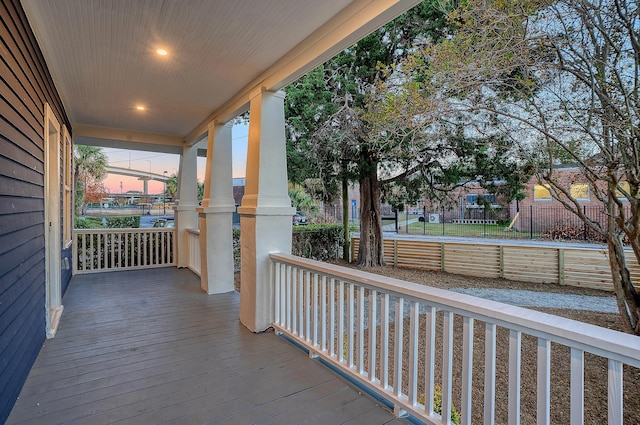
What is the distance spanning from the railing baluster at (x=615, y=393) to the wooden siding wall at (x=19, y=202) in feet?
8.63

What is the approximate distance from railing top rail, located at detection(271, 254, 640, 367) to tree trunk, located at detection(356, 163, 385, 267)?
6.66 m

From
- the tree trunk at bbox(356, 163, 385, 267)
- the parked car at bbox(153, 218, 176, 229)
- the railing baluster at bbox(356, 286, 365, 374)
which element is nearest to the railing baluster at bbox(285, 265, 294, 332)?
the railing baluster at bbox(356, 286, 365, 374)

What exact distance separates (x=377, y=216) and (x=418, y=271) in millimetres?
1776

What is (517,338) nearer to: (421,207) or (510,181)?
(510,181)

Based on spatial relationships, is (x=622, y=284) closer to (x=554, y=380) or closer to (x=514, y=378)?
(x=554, y=380)

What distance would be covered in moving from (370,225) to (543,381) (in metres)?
7.58

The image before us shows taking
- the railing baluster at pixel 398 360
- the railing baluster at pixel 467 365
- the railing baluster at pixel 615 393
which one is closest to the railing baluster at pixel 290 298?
the railing baluster at pixel 398 360

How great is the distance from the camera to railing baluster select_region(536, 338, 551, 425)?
4.05 feet

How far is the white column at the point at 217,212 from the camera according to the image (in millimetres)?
4559

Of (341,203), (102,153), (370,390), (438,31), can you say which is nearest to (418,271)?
(341,203)

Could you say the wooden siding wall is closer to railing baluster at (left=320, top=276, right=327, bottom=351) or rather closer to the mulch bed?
railing baluster at (left=320, top=276, right=327, bottom=351)

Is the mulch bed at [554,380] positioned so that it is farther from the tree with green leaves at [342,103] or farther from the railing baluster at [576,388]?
the tree with green leaves at [342,103]

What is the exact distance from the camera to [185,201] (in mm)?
6207

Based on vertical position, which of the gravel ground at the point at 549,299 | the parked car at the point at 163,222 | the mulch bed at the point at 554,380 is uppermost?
the parked car at the point at 163,222
